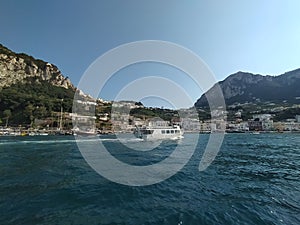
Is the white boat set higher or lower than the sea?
higher

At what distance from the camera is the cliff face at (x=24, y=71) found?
11538cm

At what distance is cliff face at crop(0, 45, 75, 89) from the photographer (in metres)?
115

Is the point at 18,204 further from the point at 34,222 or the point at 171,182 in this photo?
the point at 171,182

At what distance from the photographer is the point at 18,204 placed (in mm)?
7230

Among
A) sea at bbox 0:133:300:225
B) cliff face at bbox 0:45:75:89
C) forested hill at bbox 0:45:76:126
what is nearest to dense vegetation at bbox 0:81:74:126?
forested hill at bbox 0:45:76:126

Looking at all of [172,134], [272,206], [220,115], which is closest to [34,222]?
[272,206]

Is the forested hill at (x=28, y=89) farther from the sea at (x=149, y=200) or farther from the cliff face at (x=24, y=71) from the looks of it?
the sea at (x=149, y=200)

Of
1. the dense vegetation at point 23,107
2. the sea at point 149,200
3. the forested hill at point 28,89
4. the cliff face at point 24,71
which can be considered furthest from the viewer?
the cliff face at point 24,71

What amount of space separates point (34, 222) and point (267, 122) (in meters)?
134

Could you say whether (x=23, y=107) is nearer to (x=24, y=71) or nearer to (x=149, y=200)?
(x=24, y=71)

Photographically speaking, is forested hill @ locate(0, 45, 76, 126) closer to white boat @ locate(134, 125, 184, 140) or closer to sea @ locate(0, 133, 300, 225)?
white boat @ locate(134, 125, 184, 140)

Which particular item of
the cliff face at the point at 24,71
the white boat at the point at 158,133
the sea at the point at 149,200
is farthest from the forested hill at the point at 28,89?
the sea at the point at 149,200

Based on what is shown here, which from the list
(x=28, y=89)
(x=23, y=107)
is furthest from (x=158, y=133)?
(x=28, y=89)

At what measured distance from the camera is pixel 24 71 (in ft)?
424
